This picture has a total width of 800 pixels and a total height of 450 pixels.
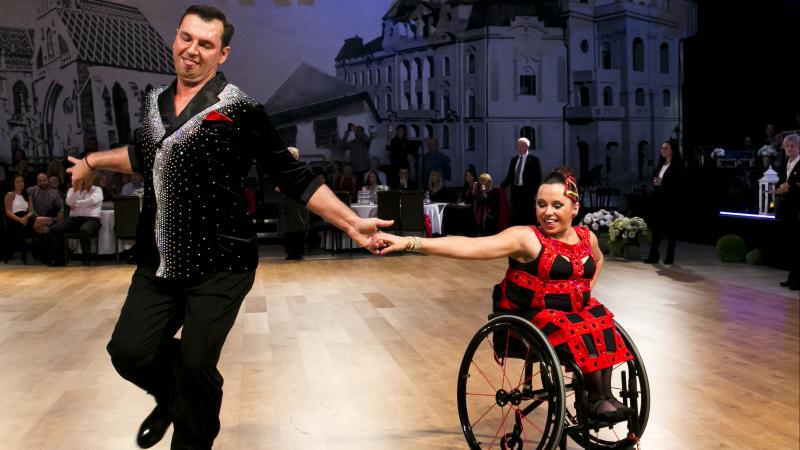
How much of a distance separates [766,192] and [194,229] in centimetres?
770

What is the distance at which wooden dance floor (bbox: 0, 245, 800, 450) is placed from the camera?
3133 mm

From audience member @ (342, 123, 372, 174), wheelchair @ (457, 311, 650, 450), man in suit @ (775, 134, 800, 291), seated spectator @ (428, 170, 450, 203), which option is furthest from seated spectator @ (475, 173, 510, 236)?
wheelchair @ (457, 311, 650, 450)

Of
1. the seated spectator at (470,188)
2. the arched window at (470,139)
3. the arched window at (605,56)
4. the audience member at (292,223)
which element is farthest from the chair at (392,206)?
the arched window at (605,56)

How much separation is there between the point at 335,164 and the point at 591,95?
5.34 metres

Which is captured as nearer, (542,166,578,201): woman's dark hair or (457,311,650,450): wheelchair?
(457,311,650,450): wheelchair

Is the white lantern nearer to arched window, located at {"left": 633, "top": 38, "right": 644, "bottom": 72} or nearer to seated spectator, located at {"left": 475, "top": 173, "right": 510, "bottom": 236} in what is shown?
seated spectator, located at {"left": 475, "top": 173, "right": 510, "bottom": 236}

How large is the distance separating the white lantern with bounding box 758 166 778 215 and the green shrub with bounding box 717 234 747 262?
0.44 meters

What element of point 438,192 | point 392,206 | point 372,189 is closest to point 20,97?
point 372,189

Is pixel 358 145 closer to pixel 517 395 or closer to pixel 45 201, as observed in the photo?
pixel 45 201

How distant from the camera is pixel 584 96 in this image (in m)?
14.9

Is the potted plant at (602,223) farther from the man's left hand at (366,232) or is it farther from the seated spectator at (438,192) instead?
the man's left hand at (366,232)

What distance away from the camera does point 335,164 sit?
39.4ft

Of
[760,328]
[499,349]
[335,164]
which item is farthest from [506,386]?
[335,164]

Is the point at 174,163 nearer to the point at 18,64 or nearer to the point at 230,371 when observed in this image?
the point at 230,371
